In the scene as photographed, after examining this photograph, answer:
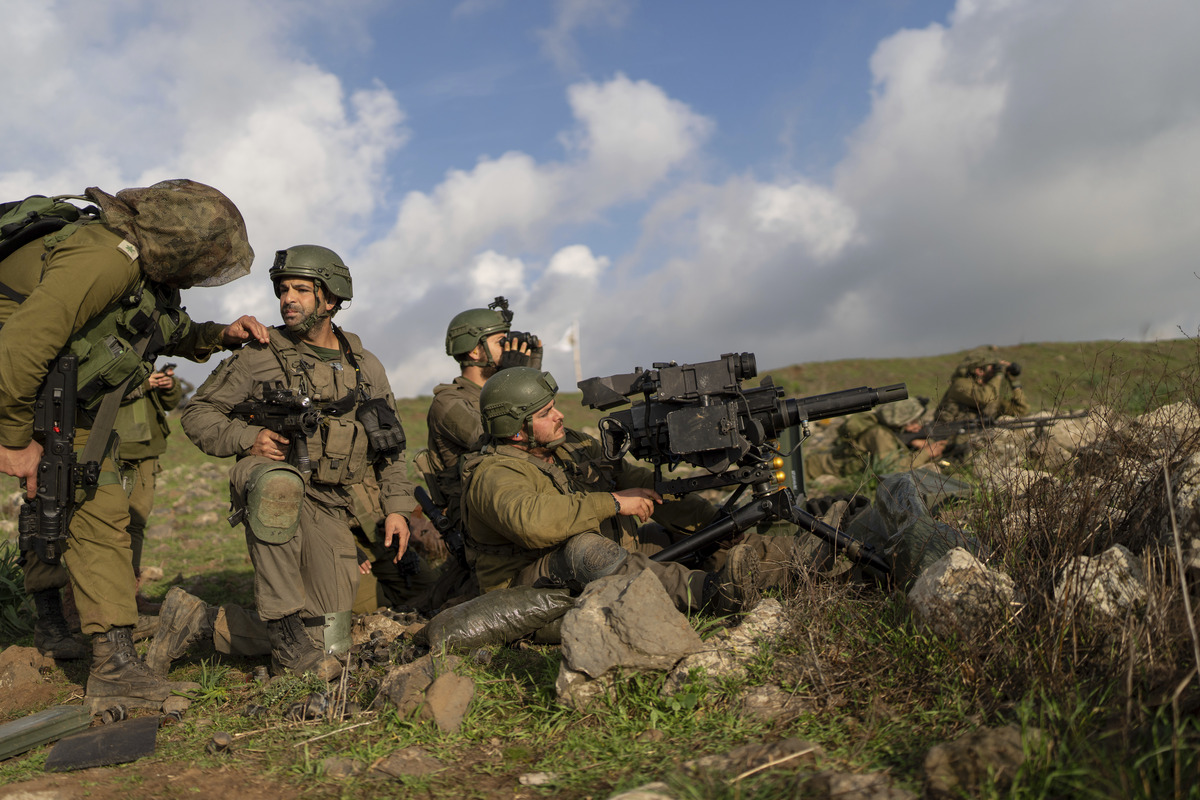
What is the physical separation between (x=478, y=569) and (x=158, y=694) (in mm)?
1656

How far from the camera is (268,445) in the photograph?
15.6ft

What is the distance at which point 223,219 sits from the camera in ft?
14.7

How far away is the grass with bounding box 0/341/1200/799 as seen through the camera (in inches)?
97.9

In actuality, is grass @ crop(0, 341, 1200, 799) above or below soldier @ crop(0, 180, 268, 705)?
below

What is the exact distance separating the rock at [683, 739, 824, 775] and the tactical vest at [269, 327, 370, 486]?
2.94m

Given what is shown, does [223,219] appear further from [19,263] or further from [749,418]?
[749,418]

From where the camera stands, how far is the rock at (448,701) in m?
3.34

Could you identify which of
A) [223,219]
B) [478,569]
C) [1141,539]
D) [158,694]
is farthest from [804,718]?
[223,219]

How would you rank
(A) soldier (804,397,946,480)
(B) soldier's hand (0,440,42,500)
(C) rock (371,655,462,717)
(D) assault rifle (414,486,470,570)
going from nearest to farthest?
(C) rock (371,655,462,717), (B) soldier's hand (0,440,42,500), (D) assault rifle (414,486,470,570), (A) soldier (804,397,946,480)

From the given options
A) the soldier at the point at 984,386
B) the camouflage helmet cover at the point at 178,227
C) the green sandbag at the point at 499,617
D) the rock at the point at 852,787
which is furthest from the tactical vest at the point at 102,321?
the soldier at the point at 984,386

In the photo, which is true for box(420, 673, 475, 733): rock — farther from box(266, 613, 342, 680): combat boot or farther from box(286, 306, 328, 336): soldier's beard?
box(286, 306, 328, 336): soldier's beard

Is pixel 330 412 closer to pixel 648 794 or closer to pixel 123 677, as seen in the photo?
pixel 123 677

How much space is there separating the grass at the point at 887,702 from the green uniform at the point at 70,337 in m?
0.73

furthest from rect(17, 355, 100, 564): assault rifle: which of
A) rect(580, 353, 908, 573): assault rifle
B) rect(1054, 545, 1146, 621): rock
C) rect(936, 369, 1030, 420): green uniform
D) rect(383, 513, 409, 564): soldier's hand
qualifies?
rect(936, 369, 1030, 420): green uniform
